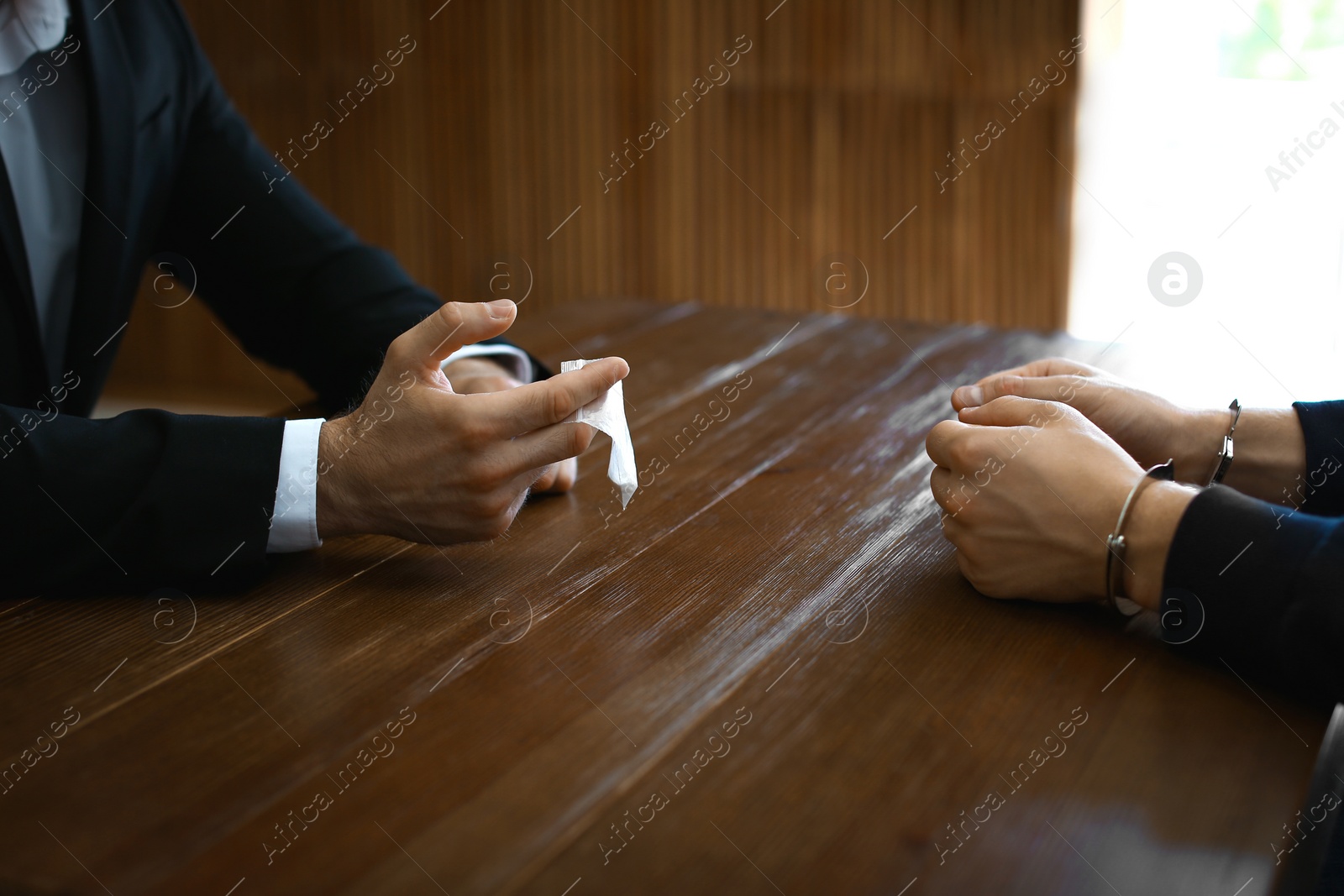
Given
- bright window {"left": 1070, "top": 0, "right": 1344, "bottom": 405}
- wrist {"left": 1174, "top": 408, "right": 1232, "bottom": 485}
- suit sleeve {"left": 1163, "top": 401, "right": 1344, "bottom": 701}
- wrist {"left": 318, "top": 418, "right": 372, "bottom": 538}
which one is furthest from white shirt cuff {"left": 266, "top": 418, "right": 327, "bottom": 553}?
bright window {"left": 1070, "top": 0, "right": 1344, "bottom": 405}

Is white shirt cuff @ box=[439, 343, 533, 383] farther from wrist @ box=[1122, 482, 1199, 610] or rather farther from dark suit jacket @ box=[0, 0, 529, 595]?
wrist @ box=[1122, 482, 1199, 610]

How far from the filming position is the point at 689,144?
371 centimetres

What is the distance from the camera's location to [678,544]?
1.08 m

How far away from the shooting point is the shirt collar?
1.31 meters

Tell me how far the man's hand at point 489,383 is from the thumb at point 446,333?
0.22m

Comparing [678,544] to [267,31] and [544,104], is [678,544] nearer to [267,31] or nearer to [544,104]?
[544,104]

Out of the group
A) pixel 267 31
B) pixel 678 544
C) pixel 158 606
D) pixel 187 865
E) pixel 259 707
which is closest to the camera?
pixel 187 865

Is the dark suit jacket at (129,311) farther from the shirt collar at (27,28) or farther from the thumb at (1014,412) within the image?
the thumb at (1014,412)

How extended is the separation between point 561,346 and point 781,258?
6.85ft

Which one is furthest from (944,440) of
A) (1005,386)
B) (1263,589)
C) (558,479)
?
(558,479)

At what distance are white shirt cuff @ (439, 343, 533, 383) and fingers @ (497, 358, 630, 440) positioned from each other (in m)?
0.41

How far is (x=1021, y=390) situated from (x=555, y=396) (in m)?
0.50

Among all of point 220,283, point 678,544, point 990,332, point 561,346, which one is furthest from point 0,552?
point 990,332

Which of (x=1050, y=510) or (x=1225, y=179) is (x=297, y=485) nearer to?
(x=1050, y=510)
